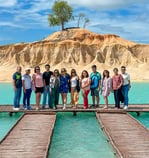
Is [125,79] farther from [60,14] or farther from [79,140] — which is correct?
[60,14]

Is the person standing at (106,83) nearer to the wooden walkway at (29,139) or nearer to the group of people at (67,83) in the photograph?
the group of people at (67,83)

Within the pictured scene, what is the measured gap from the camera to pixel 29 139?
9250 mm

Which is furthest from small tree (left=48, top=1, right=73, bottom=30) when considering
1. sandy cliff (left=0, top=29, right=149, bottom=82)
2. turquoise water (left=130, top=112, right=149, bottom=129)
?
turquoise water (left=130, top=112, right=149, bottom=129)

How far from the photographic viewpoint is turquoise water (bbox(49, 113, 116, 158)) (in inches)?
342

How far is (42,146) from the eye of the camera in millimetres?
8531

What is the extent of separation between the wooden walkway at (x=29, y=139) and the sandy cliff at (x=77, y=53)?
50767mm

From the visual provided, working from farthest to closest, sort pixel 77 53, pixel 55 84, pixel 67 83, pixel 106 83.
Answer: pixel 77 53, pixel 67 83, pixel 106 83, pixel 55 84

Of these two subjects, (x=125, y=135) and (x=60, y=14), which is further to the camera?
(x=60, y=14)

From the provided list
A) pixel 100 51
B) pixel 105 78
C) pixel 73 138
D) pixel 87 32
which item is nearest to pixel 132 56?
pixel 100 51

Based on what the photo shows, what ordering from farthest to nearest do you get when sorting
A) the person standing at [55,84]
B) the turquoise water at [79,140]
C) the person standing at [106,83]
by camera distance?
the person standing at [106,83] < the person standing at [55,84] < the turquoise water at [79,140]

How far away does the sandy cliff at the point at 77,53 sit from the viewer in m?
65.0

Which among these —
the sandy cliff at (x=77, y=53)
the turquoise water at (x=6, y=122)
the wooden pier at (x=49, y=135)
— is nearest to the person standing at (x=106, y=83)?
the wooden pier at (x=49, y=135)

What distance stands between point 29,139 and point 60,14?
72.6m

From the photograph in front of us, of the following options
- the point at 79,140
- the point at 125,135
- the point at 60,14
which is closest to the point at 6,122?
the point at 79,140
